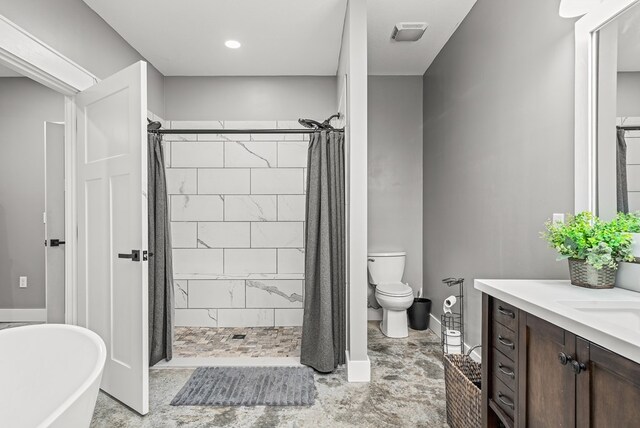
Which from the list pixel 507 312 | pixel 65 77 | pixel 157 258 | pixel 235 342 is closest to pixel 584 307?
pixel 507 312

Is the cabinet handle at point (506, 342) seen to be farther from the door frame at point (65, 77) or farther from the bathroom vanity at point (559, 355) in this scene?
the door frame at point (65, 77)

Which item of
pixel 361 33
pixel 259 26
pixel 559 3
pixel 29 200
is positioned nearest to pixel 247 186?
pixel 259 26

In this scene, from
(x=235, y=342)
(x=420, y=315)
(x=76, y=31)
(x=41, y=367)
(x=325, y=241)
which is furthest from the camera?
(x=420, y=315)

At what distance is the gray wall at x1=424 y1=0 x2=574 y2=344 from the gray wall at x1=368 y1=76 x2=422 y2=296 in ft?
1.39

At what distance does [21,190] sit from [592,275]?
505 centimetres

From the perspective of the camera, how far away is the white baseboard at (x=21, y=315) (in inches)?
154

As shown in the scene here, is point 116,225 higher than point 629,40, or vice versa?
point 629,40

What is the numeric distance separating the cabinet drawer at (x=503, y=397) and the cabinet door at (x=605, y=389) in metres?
0.40

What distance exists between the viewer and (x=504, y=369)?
4.68 feet

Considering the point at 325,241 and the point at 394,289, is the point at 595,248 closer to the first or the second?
the point at 325,241

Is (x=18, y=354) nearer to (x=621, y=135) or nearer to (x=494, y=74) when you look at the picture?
(x=621, y=135)

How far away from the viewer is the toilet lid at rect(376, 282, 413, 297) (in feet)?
10.9

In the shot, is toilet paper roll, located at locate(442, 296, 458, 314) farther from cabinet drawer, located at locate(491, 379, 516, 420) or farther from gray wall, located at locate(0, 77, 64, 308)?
gray wall, located at locate(0, 77, 64, 308)

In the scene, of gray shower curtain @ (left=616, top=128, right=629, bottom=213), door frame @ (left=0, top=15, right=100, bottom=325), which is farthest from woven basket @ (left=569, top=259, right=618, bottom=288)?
door frame @ (left=0, top=15, right=100, bottom=325)
